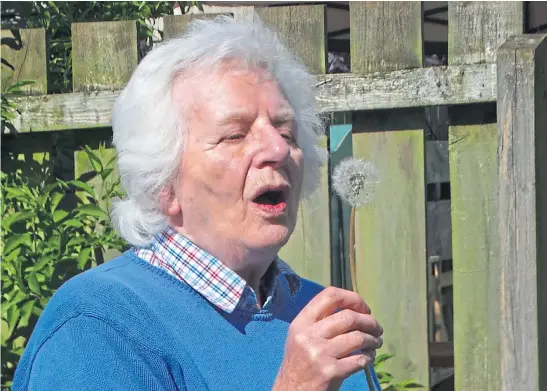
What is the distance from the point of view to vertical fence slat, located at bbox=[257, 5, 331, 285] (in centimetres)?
348

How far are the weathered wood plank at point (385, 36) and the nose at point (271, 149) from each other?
1375 mm

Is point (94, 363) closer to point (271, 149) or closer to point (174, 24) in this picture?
point (271, 149)

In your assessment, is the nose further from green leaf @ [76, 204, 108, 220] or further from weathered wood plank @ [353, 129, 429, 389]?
green leaf @ [76, 204, 108, 220]

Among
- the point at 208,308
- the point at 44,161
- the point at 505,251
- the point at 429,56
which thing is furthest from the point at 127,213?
the point at 429,56

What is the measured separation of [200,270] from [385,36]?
1.60m

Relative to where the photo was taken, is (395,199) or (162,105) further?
(395,199)

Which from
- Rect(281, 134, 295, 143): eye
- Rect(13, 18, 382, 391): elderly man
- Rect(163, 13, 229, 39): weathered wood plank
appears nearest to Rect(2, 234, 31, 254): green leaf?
Rect(163, 13, 229, 39): weathered wood plank

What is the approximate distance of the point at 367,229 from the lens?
344 centimetres

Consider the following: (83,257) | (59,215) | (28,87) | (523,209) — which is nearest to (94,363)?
(523,209)

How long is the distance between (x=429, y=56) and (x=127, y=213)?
354 cm

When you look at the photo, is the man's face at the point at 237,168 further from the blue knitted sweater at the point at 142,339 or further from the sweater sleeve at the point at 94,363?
the sweater sleeve at the point at 94,363

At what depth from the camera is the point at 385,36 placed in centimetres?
341

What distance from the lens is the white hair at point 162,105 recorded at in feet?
7.01

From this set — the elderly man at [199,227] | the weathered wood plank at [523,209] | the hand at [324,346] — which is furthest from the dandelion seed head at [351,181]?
the weathered wood plank at [523,209]
